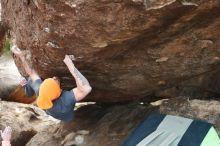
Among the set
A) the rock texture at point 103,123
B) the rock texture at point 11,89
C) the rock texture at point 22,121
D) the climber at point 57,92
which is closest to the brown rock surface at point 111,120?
the rock texture at point 103,123

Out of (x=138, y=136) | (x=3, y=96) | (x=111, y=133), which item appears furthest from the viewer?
(x=3, y=96)

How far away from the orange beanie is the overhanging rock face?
42 centimetres

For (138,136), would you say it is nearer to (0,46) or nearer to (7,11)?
(7,11)

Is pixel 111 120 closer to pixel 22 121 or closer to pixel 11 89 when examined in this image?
pixel 22 121

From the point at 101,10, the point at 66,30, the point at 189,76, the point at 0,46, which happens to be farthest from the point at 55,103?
the point at 0,46

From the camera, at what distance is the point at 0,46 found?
29.8ft

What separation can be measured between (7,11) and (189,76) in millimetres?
3025

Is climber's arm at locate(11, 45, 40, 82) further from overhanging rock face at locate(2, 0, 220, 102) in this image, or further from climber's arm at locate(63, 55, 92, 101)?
climber's arm at locate(63, 55, 92, 101)

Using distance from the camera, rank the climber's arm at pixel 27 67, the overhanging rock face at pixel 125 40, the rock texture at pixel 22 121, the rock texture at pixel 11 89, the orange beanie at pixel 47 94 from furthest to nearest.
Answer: the rock texture at pixel 11 89 → the rock texture at pixel 22 121 → the climber's arm at pixel 27 67 → the orange beanie at pixel 47 94 → the overhanging rock face at pixel 125 40

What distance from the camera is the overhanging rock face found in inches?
190

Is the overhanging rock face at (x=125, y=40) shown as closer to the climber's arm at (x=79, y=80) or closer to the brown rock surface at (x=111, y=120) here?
the climber's arm at (x=79, y=80)

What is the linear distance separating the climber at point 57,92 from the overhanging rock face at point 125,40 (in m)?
0.18

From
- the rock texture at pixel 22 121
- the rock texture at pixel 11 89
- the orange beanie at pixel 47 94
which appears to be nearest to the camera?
the orange beanie at pixel 47 94

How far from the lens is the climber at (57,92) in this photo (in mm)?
5668
